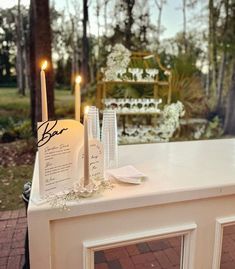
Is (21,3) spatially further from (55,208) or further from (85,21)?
(55,208)

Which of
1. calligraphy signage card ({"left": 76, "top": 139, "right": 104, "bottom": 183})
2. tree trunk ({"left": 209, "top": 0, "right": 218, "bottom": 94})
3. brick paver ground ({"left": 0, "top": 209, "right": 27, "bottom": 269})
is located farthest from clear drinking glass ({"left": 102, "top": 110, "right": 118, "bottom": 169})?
tree trunk ({"left": 209, "top": 0, "right": 218, "bottom": 94})

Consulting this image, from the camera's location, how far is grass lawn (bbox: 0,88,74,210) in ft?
10.4

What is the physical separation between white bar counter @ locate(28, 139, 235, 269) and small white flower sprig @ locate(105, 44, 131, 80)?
2384 mm

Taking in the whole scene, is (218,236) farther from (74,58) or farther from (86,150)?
(74,58)

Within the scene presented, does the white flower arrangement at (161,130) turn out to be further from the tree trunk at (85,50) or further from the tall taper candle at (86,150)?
the tall taper candle at (86,150)

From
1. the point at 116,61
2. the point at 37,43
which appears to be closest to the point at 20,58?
the point at 37,43

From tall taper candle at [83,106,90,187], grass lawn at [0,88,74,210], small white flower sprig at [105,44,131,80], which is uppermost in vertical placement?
small white flower sprig at [105,44,131,80]

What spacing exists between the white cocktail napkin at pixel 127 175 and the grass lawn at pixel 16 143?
7.04 feet

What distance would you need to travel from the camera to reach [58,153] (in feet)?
2.85

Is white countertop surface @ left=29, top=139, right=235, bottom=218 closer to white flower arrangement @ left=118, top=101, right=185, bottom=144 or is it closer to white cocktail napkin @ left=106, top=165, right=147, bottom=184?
white cocktail napkin @ left=106, top=165, right=147, bottom=184

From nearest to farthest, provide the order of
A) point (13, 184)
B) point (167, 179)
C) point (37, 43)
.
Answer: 1. point (167, 179)
2. point (13, 184)
3. point (37, 43)

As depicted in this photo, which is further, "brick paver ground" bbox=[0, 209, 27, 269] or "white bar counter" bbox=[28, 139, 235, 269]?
"brick paver ground" bbox=[0, 209, 27, 269]

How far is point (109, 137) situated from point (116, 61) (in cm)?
242

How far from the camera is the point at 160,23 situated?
3631 millimetres
